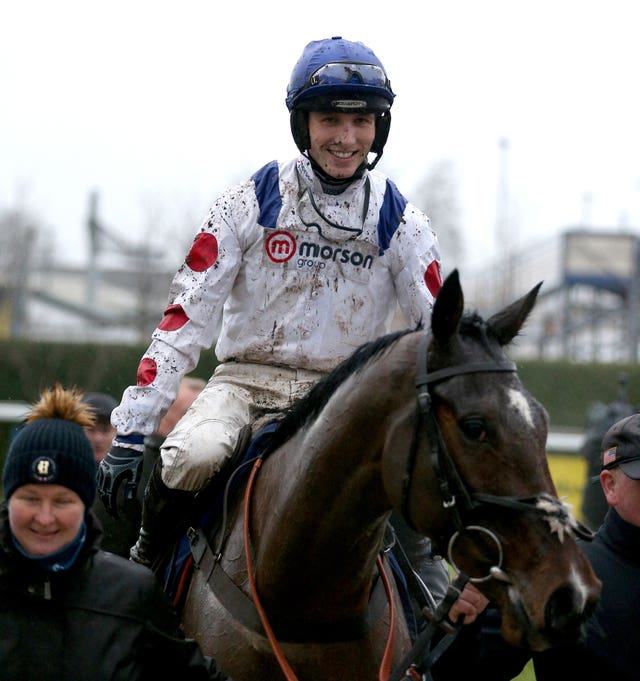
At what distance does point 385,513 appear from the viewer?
3395 mm

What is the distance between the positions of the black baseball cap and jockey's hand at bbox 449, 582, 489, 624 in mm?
622

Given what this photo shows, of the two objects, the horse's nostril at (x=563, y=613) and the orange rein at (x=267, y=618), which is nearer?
the horse's nostril at (x=563, y=613)

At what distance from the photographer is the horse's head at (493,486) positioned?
280cm

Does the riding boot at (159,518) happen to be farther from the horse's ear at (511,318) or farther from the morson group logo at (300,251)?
the horse's ear at (511,318)

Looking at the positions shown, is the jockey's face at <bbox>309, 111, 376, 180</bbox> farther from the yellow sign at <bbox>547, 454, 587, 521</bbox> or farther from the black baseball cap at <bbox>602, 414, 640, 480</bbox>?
the yellow sign at <bbox>547, 454, 587, 521</bbox>

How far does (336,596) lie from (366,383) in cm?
67

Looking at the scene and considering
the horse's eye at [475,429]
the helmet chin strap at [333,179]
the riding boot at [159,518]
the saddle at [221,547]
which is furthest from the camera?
the helmet chin strap at [333,179]

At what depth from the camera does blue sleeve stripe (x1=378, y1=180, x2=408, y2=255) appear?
166 inches

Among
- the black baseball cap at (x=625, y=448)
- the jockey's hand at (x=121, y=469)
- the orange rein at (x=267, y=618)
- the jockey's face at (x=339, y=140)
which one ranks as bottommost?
the orange rein at (x=267, y=618)

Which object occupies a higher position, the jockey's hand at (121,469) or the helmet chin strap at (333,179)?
the helmet chin strap at (333,179)

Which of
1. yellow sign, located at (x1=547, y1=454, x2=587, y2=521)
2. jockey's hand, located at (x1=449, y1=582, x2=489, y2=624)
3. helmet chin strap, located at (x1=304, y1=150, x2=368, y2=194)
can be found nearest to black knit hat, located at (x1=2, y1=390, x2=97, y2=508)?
jockey's hand, located at (x1=449, y1=582, x2=489, y2=624)

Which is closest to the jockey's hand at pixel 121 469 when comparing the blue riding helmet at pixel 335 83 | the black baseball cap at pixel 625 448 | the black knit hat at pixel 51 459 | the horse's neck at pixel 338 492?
the horse's neck at pixel 338 492

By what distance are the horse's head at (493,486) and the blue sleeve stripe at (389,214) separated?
103 cm

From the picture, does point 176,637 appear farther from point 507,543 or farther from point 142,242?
point 142,242
